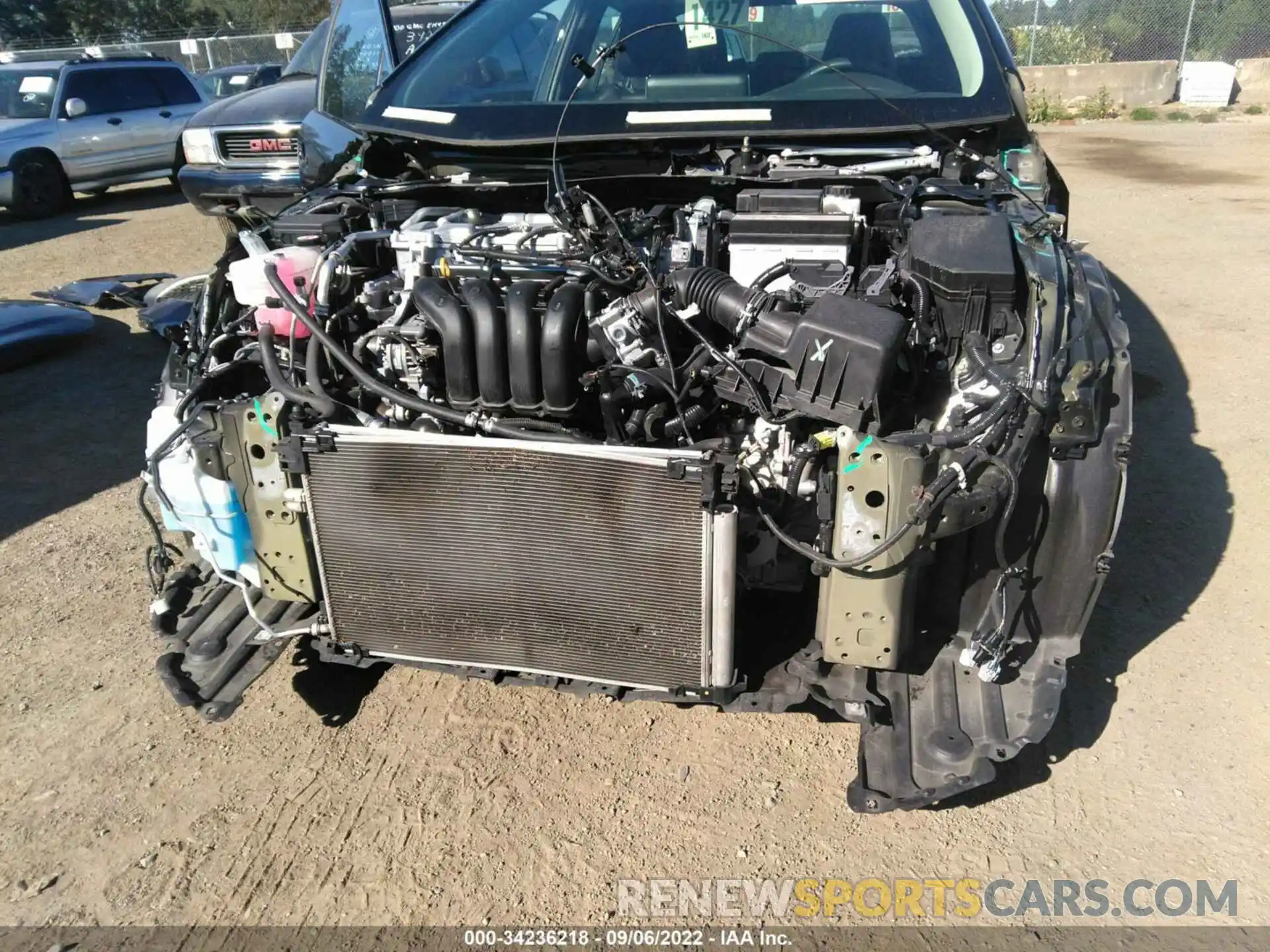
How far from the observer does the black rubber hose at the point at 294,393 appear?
2.29 meters

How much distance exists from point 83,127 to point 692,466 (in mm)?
11866

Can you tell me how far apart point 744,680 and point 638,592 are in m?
0.37

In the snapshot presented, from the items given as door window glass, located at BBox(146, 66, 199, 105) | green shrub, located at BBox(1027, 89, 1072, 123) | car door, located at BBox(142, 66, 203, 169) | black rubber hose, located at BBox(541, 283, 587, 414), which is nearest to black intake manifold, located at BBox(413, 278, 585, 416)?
black rubber hose, located at BBox(541, 283, 587, 414)

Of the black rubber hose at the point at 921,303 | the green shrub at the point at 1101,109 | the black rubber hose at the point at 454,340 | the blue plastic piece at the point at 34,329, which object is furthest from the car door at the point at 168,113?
the green shrub at the point at 1101,109

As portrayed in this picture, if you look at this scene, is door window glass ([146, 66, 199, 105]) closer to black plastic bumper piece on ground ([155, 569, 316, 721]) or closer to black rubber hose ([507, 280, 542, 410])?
black plastic bumper piece on ground ([155, 569, 316, 721])

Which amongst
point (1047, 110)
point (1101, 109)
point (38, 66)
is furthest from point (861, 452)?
point (1101, 109)

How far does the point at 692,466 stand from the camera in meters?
2.04

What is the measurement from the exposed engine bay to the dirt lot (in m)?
0.27

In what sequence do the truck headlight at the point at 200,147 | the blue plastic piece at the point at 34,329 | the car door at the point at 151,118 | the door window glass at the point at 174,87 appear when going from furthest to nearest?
the door window glass at the point at 174,87 → the car door at the point at 151,118 → the truck headlight at the point at 200,147 → the blue plastic piece at the point at 34,329

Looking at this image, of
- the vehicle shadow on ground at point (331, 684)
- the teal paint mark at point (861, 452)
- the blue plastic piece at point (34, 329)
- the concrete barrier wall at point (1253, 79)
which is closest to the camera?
the teal paint mark at point (861, 452)

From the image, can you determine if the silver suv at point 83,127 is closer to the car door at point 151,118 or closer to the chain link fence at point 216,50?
the car door at point 151,118

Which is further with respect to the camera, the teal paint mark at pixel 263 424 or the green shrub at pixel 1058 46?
the green shrub at pixel 1058 46

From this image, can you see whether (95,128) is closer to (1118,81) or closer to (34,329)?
(34,329)

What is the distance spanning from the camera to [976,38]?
10.8 ft
